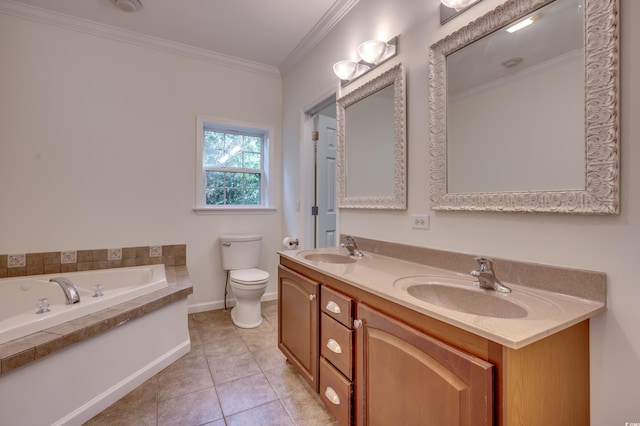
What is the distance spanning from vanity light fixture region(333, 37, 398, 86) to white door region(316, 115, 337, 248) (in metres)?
0.81

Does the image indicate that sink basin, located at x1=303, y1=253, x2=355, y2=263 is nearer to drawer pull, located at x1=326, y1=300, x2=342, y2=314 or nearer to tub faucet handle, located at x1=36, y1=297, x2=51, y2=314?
drawer pull, located at x1=326, y1=300, x2=342, y2=314

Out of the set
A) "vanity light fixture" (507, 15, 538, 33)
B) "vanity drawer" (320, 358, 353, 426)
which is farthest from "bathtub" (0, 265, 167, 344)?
"vanity light fixture" (507, 15, 538, 33)

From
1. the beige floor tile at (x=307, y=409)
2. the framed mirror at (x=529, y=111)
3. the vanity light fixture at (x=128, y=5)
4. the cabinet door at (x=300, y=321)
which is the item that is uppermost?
the vanity light fixture at (x=128, y=5)

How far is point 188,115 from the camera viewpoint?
292 cm

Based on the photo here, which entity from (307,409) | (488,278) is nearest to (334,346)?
(307,409)

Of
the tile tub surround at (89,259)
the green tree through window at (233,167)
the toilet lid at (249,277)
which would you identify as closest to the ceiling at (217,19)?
the green tree through window at (233,167)

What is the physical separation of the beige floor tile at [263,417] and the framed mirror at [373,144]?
1284mm

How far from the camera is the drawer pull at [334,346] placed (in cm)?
138

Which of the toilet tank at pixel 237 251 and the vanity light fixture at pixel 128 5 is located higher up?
the vanity light fixture at pixel 128 5

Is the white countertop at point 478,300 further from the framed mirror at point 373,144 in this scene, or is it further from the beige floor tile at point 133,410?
the beige floor tile at point 133,410

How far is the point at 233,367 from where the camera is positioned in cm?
201

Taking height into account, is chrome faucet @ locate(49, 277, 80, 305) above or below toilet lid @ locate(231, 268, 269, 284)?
above

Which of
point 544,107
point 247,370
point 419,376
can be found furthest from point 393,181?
point 247,370

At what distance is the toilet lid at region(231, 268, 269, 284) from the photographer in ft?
8.37
